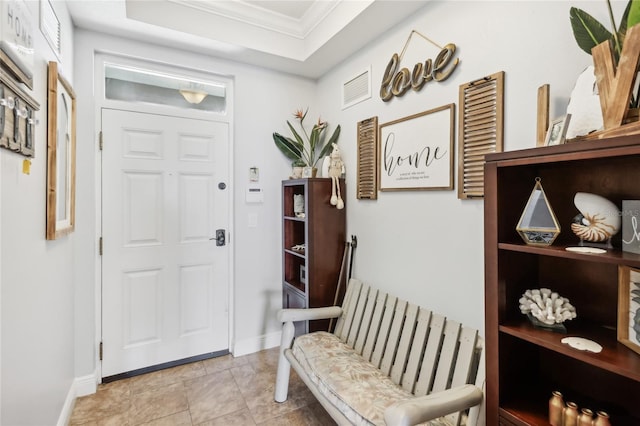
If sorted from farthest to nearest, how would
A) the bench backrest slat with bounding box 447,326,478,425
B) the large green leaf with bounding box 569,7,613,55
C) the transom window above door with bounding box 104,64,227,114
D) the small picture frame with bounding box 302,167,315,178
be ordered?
the small picture frame with bounding box 302,167,315,178 → the transom window above door with bounding box 104,64,227,114 → the bench backrest slat with bounding box 447,326,478,425 → the large green leaf with bounding box 569,7,613,55

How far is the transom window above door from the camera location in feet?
8.38

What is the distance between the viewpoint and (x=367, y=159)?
2.54 meters

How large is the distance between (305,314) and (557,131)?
1.82 metres

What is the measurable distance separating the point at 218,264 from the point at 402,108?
204 centimetres

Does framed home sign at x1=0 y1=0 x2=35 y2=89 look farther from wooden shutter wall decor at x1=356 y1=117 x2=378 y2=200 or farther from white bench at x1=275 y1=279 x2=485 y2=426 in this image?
wooden shutter wall decor at x1=356 y1=117 x2=378 y2=200

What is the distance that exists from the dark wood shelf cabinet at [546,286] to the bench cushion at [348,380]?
1.41 ft

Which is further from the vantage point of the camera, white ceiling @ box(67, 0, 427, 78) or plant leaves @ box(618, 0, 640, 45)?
white ceiling @ box(67, 0, 427, 78)

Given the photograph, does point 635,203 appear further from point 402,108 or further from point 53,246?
point 53,246

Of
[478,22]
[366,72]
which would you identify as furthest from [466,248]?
[366,72]

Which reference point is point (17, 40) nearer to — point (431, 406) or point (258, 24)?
point (258, 24)

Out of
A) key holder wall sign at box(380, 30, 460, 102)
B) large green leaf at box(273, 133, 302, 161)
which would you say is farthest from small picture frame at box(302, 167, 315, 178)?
key holder wall sign at box(380, 30, 460, 102)

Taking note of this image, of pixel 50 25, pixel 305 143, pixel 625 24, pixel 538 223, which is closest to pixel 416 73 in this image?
pixel 625 24

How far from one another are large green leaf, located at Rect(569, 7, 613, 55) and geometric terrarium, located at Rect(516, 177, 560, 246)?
0.54 meters

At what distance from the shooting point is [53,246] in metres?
1.74
